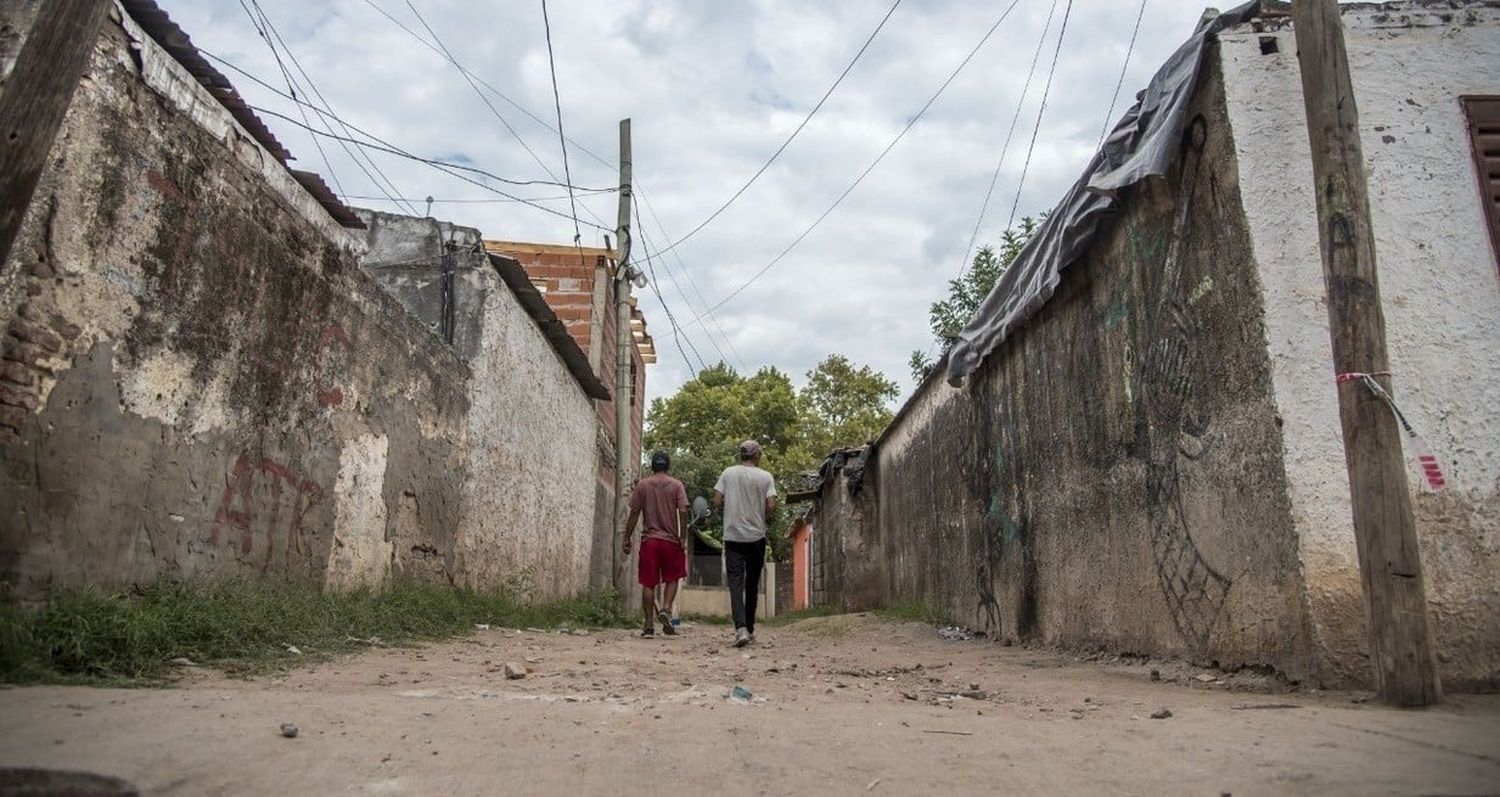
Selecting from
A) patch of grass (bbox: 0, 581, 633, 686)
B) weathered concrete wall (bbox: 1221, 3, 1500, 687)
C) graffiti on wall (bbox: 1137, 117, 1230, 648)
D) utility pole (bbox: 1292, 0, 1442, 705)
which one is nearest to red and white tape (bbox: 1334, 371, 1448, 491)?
utility pole (bbox: 1292, 0, 1442, 705)

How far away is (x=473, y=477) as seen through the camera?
7750mm

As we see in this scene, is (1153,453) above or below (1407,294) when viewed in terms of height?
below

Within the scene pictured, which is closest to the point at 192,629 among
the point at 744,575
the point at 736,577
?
the point at 736,577

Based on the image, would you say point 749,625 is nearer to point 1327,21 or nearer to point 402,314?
point 402,314

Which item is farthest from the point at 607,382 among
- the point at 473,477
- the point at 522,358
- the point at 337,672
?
the point at 337,672

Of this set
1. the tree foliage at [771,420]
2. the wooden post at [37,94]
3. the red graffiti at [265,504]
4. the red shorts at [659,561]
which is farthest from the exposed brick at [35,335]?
the tree foliage at [771,420]

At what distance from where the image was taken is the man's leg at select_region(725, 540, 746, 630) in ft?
21.8

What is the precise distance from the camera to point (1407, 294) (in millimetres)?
3543

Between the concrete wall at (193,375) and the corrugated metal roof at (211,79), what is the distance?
0.33ft

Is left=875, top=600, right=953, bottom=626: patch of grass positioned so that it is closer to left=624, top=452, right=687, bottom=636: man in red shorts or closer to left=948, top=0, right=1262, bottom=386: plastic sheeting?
left=624, top=452, right=687, bottom=636: man in red shorts

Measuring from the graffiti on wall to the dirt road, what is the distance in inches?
16.3

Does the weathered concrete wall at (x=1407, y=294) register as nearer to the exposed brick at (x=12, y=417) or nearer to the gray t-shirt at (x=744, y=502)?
the gray t-shirt at (x=744, y=502)

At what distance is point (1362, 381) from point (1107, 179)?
1.82 metres

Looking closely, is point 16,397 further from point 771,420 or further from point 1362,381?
point 771,420
